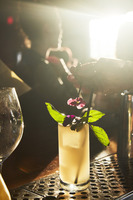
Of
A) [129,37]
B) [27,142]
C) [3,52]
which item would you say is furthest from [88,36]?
[27,142]

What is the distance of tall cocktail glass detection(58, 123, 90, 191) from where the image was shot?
2.28 ft

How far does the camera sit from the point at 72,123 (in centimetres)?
70

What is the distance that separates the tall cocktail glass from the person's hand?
4.8 inches

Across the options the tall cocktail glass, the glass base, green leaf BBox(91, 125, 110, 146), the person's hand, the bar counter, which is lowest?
the bar counter

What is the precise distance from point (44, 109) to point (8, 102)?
1.18 m

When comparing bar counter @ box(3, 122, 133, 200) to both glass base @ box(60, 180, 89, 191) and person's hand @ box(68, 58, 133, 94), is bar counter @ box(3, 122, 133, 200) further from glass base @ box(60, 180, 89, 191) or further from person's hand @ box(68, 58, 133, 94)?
person's hand @ box(68, 58, 133, 94)

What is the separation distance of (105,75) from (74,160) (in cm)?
24

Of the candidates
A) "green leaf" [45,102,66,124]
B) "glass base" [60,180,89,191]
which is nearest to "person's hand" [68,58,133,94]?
"green leaf" [45,102,66,124]

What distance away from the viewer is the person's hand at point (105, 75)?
0.65 m

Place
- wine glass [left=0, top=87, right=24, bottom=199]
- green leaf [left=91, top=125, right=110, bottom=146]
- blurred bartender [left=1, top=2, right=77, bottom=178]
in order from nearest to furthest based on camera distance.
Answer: wine glass [left=0, top=87, right=24, bottom=199], green leaf [left=91, top=125, right=110, bottom=146], blurred bartender [left=1, top=2, right=77, bottom=178]

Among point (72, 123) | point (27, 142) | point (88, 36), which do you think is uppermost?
point (88, 36)

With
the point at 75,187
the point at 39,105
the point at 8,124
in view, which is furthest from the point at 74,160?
the point at 39,105

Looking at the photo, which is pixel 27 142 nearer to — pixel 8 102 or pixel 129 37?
pixel 8 102

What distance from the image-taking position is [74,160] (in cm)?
71
